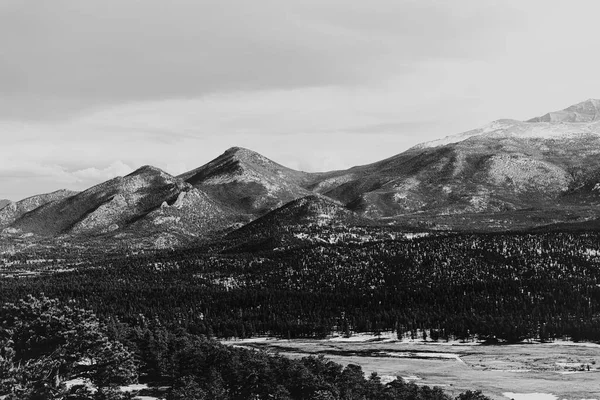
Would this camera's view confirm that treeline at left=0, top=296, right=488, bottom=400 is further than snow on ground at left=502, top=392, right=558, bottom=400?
No

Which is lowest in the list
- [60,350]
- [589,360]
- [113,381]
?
[589,360]

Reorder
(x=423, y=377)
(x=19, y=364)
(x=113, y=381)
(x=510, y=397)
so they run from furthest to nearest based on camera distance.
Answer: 1. (x=423, y=377)
2. (x=510, y=397)
3. (x=113, y=381)
4. (x=19, y=364)

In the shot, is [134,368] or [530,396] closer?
[134,368]

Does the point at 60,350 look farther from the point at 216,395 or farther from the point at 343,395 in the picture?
the point at 343,395

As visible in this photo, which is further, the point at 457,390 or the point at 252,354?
the point at 457,390

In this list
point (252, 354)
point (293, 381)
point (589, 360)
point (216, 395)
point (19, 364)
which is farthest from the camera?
point (589, 360)

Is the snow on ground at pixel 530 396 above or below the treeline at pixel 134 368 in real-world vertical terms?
below

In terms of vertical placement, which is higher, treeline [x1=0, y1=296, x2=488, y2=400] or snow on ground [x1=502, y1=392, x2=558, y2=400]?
treeline [x1=0, y1=296, x2=488, y2=400]

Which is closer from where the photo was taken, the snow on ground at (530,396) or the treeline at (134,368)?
the treeline at (134,368)

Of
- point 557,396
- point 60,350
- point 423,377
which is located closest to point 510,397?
point 557,396

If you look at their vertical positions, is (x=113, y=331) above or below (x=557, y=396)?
above

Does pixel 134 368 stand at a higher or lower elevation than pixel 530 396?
higher
